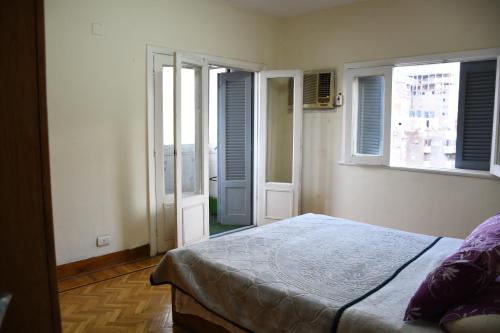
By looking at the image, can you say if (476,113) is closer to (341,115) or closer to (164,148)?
(341,115)

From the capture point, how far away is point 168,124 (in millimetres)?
3984

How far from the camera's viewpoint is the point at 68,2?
319cm

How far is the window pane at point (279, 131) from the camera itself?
16.1 feet

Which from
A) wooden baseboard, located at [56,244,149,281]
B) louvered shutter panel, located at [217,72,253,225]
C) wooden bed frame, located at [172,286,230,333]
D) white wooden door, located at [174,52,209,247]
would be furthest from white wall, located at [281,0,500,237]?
wooden bed frame, located at [172,286,230,333]

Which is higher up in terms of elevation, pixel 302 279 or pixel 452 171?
pixel 452 171

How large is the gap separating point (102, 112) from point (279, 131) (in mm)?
2326

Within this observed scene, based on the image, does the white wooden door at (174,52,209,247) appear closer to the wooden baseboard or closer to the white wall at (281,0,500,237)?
the wooden baseboard

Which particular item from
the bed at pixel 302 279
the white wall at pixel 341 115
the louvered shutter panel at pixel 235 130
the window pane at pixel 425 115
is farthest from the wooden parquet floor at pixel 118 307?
the window pane at pixel 425 115

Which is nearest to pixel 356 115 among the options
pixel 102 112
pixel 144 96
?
pixel 144 96

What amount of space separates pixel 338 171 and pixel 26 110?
4.00 m

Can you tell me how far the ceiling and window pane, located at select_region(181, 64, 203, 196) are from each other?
43.4 inches

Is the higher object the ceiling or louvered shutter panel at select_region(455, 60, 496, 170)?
the ceiling

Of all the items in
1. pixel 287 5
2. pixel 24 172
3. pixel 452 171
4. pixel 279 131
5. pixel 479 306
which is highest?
pixel 287 5

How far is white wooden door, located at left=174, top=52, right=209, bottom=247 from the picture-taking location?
3.84m
